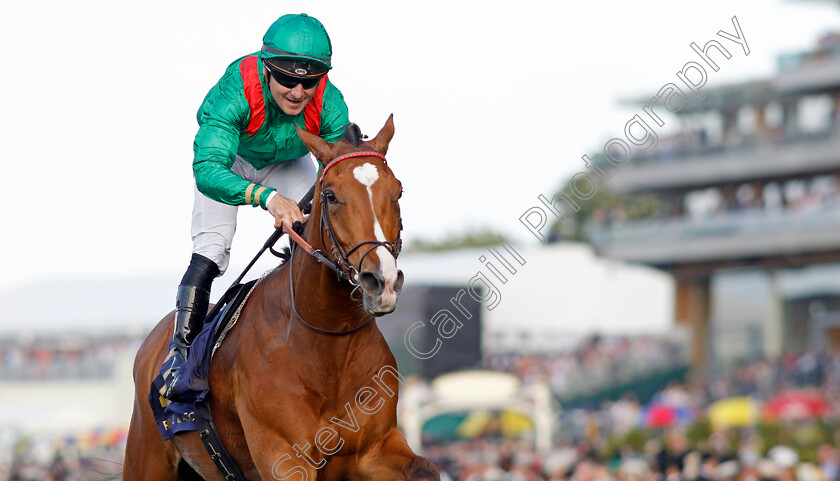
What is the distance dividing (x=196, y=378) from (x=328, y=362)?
912mm

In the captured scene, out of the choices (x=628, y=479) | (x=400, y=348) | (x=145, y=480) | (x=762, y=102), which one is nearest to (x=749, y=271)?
(x=762, y=102)

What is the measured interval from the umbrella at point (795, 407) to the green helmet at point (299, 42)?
16.9 metres

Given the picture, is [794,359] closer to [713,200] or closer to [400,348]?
[400,348]

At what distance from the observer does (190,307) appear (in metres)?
5.94

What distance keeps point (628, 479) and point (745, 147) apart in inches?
994

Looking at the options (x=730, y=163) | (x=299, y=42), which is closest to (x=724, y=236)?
(x=730, y=163)

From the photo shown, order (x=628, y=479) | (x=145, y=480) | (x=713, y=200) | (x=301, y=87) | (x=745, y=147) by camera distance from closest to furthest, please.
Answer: (x=301, y=87), (x=145, y=480), (x=628, y=479), (x=745, y=147), (x=713, y=200)

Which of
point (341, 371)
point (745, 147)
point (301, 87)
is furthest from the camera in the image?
point (745, 147)

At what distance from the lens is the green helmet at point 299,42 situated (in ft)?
18.0

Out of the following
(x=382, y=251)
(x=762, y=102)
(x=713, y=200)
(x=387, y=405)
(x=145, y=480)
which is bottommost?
(x=145, y=480)

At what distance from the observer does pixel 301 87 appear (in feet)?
18.5

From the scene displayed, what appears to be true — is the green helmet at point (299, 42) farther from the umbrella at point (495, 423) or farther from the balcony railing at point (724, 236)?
the balcony railing at point (724, 236)

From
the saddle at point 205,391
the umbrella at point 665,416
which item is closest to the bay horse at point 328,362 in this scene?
the saddle at point 205,391

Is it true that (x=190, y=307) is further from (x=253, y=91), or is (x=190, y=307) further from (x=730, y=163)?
(x=730, y=163)
